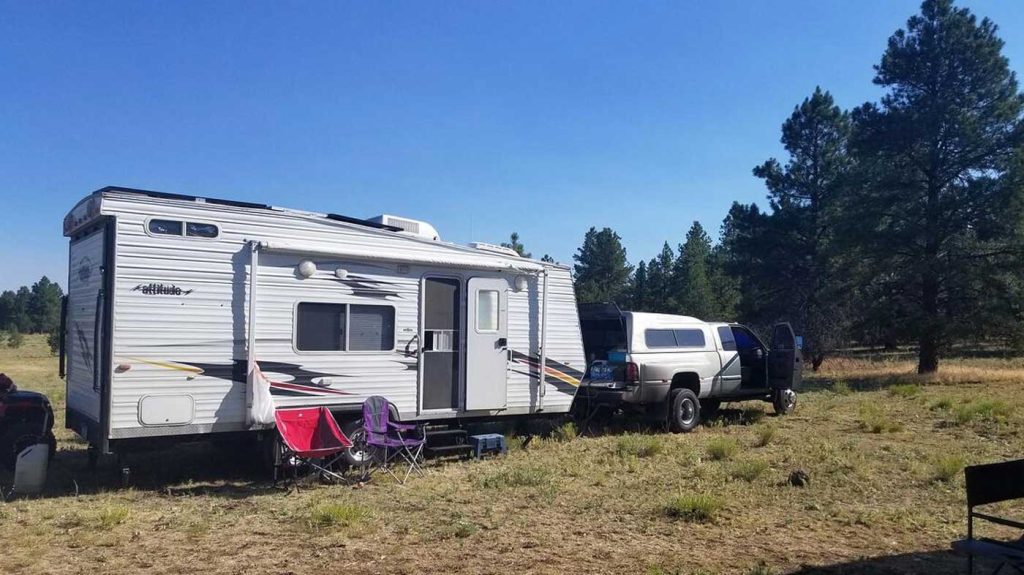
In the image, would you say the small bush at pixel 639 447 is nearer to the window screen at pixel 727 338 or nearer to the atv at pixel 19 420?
the window screen at pixel 727 338

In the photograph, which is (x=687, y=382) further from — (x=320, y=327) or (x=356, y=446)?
(x=320, y=327)

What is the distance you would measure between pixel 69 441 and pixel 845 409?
13414mm

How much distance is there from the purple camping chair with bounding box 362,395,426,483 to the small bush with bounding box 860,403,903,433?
293 inches

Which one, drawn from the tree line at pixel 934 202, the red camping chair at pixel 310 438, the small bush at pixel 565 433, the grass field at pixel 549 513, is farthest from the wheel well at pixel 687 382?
the tree line at pixel 934 202

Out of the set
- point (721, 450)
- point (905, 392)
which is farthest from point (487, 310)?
point (905, 392)

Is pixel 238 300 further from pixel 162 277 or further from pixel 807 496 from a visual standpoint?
pixel 807 496

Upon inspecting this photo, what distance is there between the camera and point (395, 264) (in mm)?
8836

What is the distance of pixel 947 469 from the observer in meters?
8.44

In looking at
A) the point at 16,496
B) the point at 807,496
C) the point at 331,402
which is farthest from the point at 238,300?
the point at 807,496

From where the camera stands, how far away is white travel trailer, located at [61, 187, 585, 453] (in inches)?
285

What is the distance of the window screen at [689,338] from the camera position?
1242cm

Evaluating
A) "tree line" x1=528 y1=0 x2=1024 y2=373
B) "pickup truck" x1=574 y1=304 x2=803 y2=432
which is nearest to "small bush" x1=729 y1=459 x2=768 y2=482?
"pickup truck" x1=574 y1=304 x2=803 y2=432

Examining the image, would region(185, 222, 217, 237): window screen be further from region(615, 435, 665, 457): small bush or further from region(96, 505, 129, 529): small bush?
region(615, 435, 665, 457): small bush

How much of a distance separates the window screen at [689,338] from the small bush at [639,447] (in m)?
2.21
